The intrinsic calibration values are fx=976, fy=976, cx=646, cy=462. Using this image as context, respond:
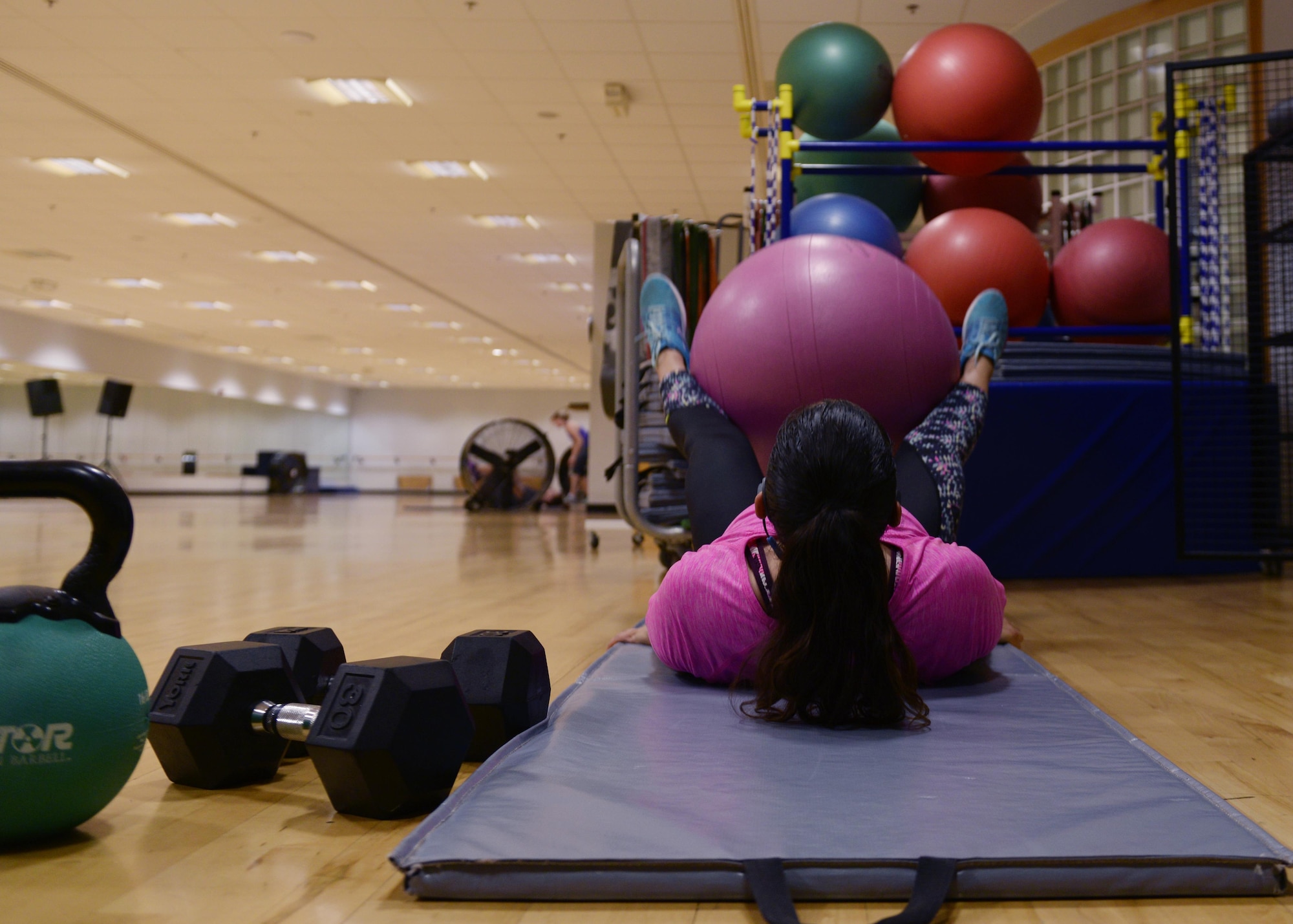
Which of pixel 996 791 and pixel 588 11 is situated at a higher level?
pixel 588 11

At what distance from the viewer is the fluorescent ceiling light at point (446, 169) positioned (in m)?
8.48

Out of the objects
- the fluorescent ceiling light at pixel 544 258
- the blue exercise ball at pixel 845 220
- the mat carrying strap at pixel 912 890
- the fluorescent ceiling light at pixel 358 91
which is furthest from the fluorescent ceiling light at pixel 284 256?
the mat carrying strap at pixel 912 890

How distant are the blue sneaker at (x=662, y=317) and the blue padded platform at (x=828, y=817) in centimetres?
131

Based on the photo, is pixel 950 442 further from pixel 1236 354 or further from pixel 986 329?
pixel 1236 354

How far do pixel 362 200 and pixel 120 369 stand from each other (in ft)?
35.4

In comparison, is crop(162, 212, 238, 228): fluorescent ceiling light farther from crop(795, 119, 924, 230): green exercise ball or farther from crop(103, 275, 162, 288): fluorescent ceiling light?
crop(795, 119, 924, 230): green exercise ball

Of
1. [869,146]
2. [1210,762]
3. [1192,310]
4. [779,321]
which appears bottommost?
A: [1210,762]

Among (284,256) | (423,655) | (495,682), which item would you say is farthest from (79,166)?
(495,682)

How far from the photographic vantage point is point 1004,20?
612 centimetres

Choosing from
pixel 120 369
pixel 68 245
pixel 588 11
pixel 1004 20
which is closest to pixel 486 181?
pixel 588 11

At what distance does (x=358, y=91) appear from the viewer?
6.95m

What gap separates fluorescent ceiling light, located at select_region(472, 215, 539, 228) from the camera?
10055 mm

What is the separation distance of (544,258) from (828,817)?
11.3m

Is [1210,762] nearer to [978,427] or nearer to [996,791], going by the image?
[996,791]
